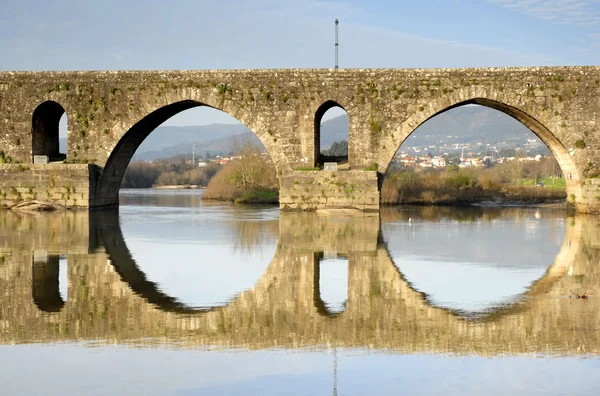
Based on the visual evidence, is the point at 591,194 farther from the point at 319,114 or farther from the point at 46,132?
the point at 46,132

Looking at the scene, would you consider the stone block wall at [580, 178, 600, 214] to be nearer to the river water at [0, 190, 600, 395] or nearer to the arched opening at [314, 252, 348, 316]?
the river water at [0, 190, 600, 395]

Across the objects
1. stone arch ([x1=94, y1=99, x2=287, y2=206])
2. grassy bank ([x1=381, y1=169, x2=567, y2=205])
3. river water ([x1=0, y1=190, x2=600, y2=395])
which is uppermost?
stone arch ([x1=94, y1=99, x2=287, y2=206])

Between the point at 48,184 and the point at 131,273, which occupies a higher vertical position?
the point at 48,184

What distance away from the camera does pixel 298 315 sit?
10406 mm

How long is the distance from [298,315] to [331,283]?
2560 millimetres

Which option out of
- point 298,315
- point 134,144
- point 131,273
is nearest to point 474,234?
point 131,273

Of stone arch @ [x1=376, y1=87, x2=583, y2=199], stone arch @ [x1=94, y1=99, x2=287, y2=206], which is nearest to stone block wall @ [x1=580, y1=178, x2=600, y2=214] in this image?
stone arch @ [x1=376, y1=87, x2=583, y2=199]

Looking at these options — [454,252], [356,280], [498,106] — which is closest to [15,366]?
[356,280]

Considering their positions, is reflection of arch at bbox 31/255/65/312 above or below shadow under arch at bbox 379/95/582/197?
below

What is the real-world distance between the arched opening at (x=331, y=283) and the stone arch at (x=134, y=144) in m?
13.5

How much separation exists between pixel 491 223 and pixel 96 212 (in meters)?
12.7

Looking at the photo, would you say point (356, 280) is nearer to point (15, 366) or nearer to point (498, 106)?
point (15, 366)

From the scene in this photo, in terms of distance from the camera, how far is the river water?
7711mm

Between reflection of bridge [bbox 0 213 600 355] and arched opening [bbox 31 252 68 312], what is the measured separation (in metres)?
0.06
